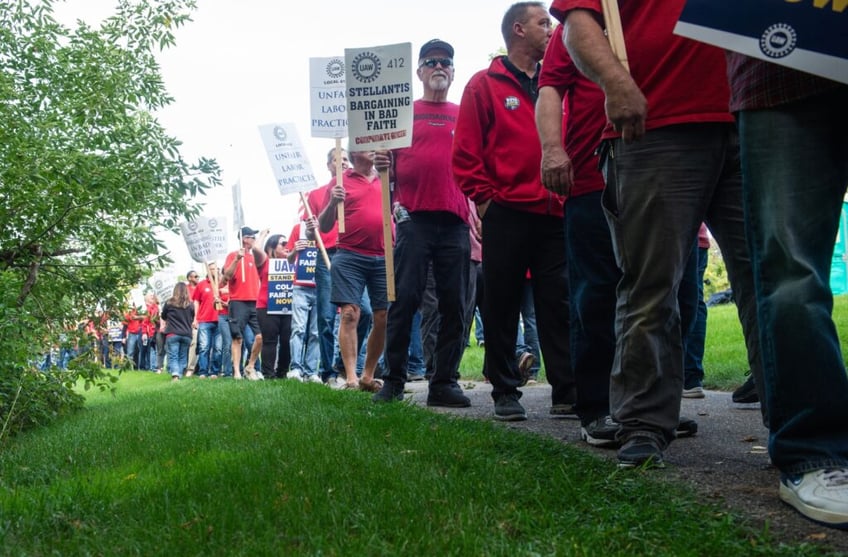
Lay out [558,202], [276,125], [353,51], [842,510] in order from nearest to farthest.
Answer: [842,510]
[558,202]
[353,51]
[276,125]

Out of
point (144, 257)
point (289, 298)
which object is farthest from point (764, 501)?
point (289, 298)

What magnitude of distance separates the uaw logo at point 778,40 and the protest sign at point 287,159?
10.9 meters

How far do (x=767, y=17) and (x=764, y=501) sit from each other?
143 cm

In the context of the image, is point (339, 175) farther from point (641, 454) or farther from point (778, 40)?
point (778, 40)

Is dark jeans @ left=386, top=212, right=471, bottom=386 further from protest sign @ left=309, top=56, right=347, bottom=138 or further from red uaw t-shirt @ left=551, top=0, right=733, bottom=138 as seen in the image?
protest sign @ left=309, top=56, right=347, bottom=138

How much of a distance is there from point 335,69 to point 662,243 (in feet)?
25.2

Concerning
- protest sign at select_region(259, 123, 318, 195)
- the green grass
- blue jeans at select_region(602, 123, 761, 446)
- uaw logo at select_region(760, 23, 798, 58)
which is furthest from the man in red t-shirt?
protest sign at select_region(259, 123, 318, 195)

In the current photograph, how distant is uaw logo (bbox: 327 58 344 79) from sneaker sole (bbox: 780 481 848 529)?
859 cm

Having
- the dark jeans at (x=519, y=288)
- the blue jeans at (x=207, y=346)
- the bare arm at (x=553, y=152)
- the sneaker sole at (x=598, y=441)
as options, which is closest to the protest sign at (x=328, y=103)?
the dark jeans at (x=519, y=288)

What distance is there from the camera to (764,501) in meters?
2.98

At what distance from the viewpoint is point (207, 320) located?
1944 centimetres

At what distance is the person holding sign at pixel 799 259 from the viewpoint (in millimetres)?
2795

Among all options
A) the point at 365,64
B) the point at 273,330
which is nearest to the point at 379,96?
the point at 365,64

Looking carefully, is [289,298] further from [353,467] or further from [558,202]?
[353,467]
